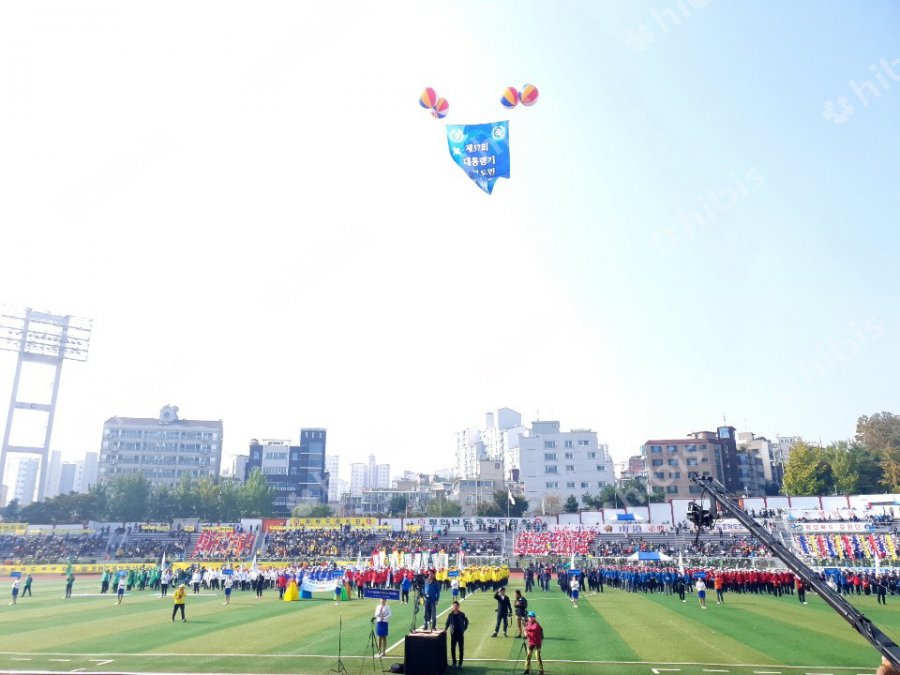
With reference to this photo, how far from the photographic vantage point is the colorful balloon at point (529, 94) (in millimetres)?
26266

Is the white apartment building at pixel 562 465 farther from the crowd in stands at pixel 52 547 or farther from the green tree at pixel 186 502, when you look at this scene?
the crowd in stands at pixel 52 547

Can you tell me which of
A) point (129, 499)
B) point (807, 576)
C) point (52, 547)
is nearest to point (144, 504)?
point (129, 499)

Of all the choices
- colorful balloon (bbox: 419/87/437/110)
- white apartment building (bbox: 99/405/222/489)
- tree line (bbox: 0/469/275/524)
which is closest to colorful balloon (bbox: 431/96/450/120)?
colorful balloon (bbox: 419/87/437/110)

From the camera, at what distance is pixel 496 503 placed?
340 feet

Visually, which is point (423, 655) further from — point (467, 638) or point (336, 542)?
point (336, 542)

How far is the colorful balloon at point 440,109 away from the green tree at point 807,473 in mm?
87719

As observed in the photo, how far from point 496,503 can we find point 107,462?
270ft

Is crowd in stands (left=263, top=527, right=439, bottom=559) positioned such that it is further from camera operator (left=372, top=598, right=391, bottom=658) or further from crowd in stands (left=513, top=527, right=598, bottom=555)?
camera operator (left=372, top=598, right=391, bottom=658)

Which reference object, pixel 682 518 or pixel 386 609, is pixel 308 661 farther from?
pixel 682 518

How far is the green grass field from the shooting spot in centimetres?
1762

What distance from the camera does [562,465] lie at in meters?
124

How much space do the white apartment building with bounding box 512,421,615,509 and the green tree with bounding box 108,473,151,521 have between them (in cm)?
6664

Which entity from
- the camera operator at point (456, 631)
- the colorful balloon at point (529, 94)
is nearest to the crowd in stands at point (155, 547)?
the camera operator at point (456, 631)

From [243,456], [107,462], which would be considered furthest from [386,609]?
[243,456]
